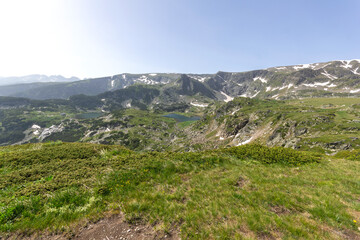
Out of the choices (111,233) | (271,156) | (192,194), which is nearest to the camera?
(111,233)

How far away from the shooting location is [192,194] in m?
11.2

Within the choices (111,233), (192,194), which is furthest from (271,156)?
(111,233)

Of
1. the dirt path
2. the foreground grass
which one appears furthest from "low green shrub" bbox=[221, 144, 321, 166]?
the dirt path

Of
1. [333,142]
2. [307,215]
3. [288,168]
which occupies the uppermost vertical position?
[307,215]

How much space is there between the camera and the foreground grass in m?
8.09

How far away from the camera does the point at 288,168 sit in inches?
651

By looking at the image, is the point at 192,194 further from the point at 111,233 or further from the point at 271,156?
the point at 271,156

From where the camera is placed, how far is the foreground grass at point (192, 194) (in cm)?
809

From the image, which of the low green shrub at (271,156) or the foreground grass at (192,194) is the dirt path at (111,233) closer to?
the foreground grass at (192,194)

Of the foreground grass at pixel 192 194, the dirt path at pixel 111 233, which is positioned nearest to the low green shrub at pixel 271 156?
the foreground grass at pixel 192 194

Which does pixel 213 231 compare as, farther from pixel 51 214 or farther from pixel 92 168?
pixel 92 168

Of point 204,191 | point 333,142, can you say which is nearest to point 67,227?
point 204,191

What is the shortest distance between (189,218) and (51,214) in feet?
27.7

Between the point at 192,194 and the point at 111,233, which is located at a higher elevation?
the point at 111,233
